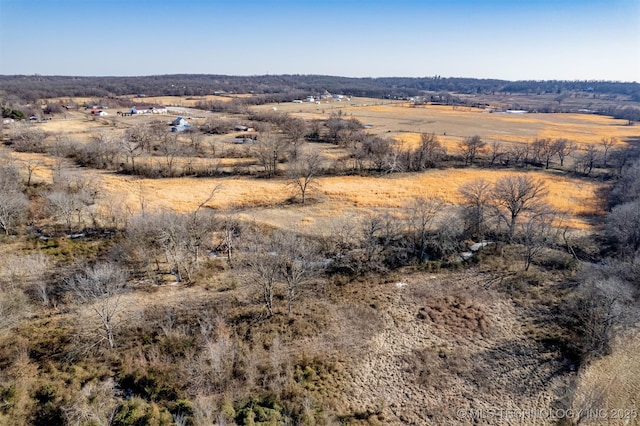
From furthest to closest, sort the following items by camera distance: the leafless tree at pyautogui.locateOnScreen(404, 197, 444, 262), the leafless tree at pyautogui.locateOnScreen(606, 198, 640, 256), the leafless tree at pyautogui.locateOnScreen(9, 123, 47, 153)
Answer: the leafless tree at pyautogui.locateOnScreen(9, 123, 47, 153) < the leafless tree at pyautogui.locateOnScreen(404, 197, 444, 262) < the leafless tree at pyautogui.locateOnScreen(606, 198, 640, 256)

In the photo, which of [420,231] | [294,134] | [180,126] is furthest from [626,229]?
[180,126]

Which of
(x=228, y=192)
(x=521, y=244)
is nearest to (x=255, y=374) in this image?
(x=521, y=244)

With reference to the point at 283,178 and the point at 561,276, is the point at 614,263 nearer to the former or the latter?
the point at 561,276

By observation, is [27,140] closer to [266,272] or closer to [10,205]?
[10,205]

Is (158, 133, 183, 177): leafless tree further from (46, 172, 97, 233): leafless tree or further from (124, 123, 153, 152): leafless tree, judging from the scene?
(46, 172, 97, 233): leafless tree

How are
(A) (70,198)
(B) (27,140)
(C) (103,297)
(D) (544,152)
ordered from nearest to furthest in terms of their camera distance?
(C) (103,297)
(A) (70,198)
(D) (544,152)
(B) (27,140)

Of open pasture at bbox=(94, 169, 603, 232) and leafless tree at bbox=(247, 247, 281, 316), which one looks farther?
open pasture at bbox=(94, 169, 603, 232)

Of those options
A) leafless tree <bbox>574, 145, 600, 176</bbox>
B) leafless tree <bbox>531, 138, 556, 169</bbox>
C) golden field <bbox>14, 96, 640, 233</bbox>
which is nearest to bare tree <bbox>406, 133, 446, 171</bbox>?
golden field <bbox>14, 96, 640, 233</bbox>
